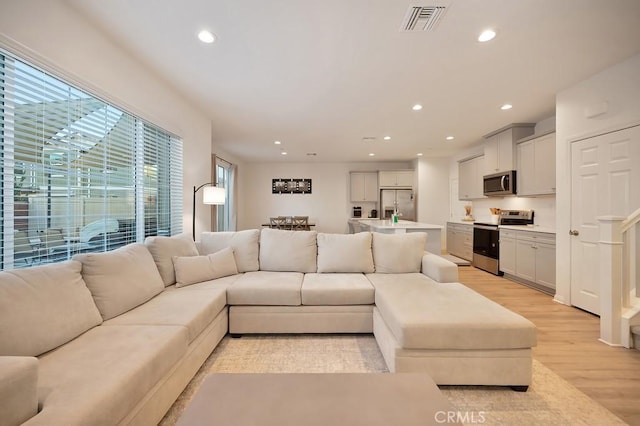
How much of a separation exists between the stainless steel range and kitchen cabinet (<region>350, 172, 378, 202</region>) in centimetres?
323

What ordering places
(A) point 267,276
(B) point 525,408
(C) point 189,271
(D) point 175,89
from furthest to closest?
(D) point 175,89 → (A) point 267,276 → (C) point 189,271 → (B) point 525,408

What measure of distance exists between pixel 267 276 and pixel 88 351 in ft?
5.11

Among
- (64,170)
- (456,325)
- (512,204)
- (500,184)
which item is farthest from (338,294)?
(512,204)

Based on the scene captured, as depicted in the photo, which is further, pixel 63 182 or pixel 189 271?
pixel 189 271

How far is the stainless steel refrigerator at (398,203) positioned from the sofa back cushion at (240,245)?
525cm

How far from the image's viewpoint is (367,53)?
2463 millimetres

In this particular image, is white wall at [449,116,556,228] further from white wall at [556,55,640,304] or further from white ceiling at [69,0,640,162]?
white ceiling at [69,0,640,162]

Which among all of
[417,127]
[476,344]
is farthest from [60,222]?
[417,127]

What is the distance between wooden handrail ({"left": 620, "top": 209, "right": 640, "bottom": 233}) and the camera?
7.50 ft

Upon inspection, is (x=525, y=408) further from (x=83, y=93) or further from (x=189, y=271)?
(x=83, y=93)

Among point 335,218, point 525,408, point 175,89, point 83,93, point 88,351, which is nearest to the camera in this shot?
point 88,351

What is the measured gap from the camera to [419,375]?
121 centimetres

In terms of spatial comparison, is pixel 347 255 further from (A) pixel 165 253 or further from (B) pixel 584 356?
(B) pixel 584 356

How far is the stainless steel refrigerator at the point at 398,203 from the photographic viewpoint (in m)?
7.58
